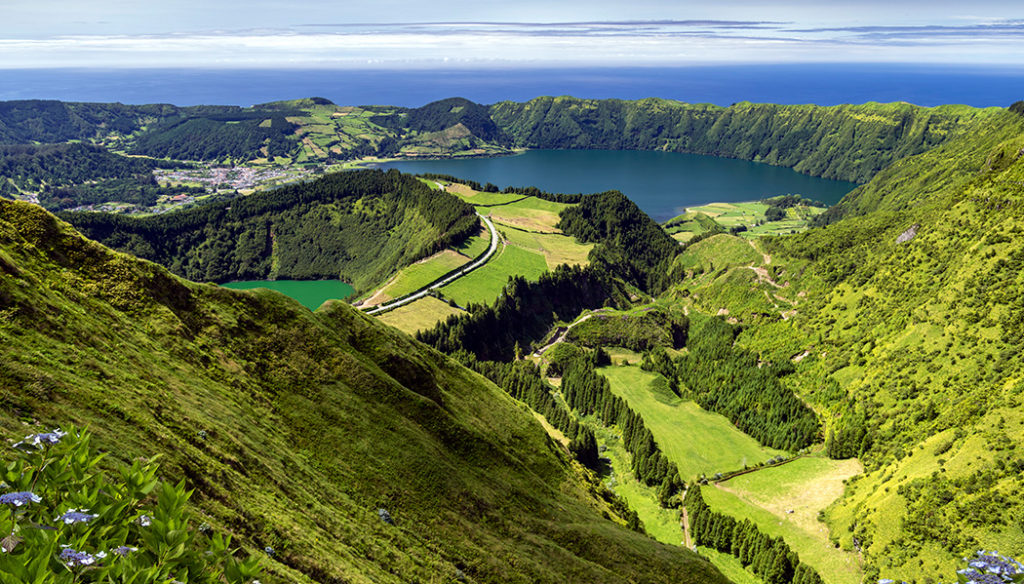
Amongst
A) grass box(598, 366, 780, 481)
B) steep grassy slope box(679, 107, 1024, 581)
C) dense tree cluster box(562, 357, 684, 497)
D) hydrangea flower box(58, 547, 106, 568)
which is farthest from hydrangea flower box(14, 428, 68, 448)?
grass box(598, 366, 780, 481)

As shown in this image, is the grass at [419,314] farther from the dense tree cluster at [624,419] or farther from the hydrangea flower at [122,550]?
the hydrangea flower at [122,550]

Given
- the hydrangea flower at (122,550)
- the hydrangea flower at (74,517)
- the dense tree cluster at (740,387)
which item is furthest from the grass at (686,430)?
the hydrangea flower at (74,517)

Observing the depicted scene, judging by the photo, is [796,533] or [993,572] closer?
[993,572]

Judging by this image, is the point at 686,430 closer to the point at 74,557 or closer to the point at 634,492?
the point at 634,492

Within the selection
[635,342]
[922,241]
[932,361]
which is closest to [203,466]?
[932,361]

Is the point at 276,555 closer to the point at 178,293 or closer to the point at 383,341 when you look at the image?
the point at 178,293

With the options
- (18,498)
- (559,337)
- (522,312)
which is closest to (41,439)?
(18,498)
